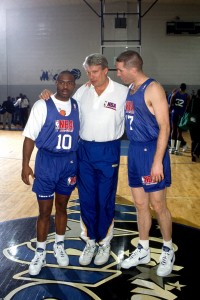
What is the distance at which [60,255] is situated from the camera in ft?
10.8

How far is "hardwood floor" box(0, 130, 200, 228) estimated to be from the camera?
4732 mm

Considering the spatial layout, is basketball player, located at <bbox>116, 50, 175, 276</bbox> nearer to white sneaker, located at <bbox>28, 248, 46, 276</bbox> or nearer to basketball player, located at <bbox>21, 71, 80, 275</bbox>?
basketball player, located at <bbox>21, 71, 80, 275</bbox>

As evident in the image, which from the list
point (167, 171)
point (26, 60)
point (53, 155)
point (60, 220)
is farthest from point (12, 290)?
point (26, 60)

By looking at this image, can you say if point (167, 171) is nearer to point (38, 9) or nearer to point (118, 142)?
point (118, 142)

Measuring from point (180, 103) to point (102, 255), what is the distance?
22.2 ft

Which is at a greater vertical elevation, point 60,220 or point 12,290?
point 60,220

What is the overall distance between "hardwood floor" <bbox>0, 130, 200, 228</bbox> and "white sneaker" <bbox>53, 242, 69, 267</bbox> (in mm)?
1351

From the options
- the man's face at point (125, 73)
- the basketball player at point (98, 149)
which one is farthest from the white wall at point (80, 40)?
the man's face at point (125, 73)

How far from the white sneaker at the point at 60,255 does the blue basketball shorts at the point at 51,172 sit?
49cm

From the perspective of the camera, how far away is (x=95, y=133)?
323 centimetres

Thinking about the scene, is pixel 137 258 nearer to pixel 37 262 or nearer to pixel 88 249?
pixel 88 249

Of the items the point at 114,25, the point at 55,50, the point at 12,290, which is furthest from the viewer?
the point at 55,50

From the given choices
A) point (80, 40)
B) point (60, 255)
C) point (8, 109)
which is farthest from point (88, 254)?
point (80, 40)

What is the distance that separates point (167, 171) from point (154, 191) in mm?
205
